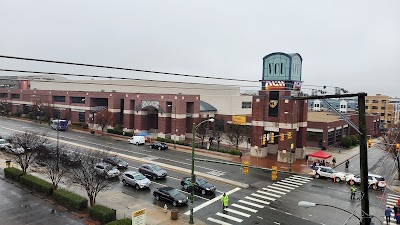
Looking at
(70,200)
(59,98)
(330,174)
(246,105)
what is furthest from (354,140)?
(59,98)

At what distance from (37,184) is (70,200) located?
5553 millimetres

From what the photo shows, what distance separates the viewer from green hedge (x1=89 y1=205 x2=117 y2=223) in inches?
830

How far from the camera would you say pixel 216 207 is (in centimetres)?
2595

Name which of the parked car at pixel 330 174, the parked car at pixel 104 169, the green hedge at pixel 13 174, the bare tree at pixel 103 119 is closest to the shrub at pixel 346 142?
the parked car at pixel 330 174

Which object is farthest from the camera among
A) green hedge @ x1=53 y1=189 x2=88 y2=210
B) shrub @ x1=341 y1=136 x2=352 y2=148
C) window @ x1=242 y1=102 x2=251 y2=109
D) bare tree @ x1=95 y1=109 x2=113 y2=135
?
window @ x1=242 y1=102 x2=251 y2=109

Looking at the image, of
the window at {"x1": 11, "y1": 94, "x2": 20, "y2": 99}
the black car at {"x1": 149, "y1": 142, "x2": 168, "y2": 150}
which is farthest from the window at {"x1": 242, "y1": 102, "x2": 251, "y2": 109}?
the window at {"x1": 11, "y1": 94, "x2": 20, "y2": 99}

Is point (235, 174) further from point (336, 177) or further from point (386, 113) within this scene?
point (386, 113)

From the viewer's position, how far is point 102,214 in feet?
69.0

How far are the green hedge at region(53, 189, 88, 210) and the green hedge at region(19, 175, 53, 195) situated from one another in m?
1.79

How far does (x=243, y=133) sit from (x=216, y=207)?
3105cm

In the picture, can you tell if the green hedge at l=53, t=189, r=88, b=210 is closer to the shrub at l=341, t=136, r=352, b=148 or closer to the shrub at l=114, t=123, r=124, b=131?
the shrub at l=114, t=123, r=124, b=131

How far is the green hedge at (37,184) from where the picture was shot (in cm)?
2617

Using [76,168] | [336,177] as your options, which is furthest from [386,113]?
[76,168]

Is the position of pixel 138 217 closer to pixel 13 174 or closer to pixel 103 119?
pixel 13 174
